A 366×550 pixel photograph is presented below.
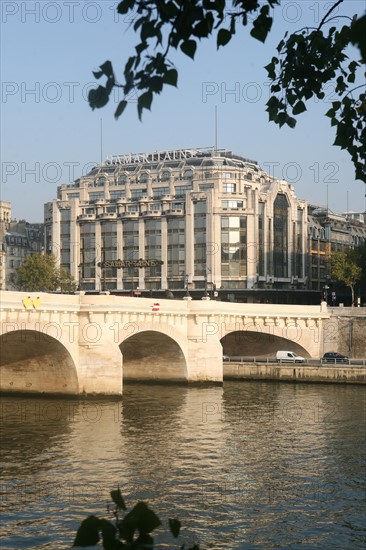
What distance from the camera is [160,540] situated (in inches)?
1091

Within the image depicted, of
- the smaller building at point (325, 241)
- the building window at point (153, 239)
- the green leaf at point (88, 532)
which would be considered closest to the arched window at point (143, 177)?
the building window at point (153, 239)

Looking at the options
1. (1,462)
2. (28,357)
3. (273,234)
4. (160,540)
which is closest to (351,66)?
(160,540)

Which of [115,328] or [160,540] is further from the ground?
[115,328]

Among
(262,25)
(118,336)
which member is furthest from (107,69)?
(118,336)

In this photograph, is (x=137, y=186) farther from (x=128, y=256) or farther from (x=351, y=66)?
(x=351, y=66)

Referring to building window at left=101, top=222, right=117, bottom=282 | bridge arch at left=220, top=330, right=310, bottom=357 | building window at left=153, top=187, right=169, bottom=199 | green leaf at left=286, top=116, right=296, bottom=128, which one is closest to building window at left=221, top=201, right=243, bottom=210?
building window at left=153, top=187, right=169, bottom=199

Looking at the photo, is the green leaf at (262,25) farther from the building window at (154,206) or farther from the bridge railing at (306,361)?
the building window at (154,206)

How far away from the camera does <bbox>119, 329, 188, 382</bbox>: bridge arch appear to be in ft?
239

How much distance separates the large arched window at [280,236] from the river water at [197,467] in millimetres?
70659

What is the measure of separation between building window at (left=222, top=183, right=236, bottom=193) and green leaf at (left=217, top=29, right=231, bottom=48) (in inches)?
4672

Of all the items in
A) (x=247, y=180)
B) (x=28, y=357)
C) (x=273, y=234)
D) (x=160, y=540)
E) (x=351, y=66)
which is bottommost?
(x=160, y=540)

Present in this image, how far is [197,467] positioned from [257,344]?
170 ft

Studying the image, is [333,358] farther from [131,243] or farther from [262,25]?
[262,25]

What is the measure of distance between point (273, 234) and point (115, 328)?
230 ft
